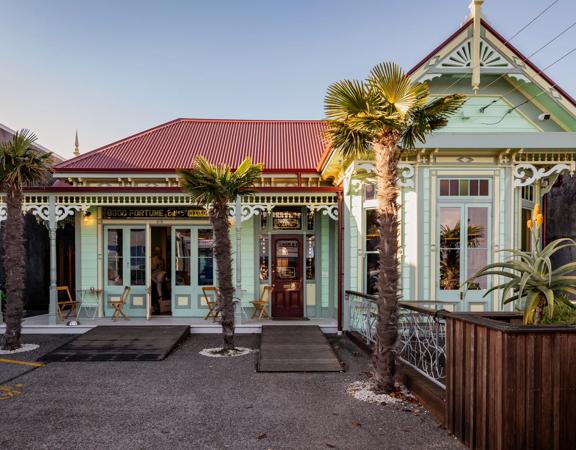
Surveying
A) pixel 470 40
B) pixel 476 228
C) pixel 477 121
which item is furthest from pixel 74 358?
pixel 470 40

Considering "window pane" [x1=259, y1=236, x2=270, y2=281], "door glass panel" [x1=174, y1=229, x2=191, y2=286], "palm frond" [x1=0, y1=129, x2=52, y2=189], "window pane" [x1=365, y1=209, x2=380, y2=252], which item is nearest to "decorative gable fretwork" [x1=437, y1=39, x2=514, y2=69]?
"window pane" [x1=365, y1=209, x2=380, y2=252]

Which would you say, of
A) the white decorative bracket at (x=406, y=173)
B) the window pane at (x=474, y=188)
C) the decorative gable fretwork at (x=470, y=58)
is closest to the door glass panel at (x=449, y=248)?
the window pane at (x=474, y=188)

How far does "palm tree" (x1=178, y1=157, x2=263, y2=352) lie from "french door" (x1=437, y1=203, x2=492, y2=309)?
13.8 feet

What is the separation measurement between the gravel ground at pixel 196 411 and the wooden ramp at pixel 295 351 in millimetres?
248

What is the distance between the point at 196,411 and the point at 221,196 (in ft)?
12.6

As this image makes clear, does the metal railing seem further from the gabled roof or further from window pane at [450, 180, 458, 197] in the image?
the gabled roof

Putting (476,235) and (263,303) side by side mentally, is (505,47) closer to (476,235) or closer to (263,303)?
(476,235)

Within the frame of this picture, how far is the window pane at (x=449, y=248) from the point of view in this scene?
9180mm

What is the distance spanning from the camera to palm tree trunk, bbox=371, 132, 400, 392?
5805 millimetres

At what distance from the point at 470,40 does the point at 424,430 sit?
25.7ft

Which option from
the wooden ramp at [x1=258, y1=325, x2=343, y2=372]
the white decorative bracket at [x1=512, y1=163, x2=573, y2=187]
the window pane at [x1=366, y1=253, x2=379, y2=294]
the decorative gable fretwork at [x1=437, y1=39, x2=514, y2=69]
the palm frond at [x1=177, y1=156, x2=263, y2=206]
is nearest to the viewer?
the wooden ramp at [x1=258, y1=325, x2=343, y2=372]

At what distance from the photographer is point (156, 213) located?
458 inches

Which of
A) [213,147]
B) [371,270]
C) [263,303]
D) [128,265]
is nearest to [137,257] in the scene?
[128,265]

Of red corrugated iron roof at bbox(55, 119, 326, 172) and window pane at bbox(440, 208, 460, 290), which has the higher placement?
red corrugated iron roof at bbox(55, 119, 326, 172)
